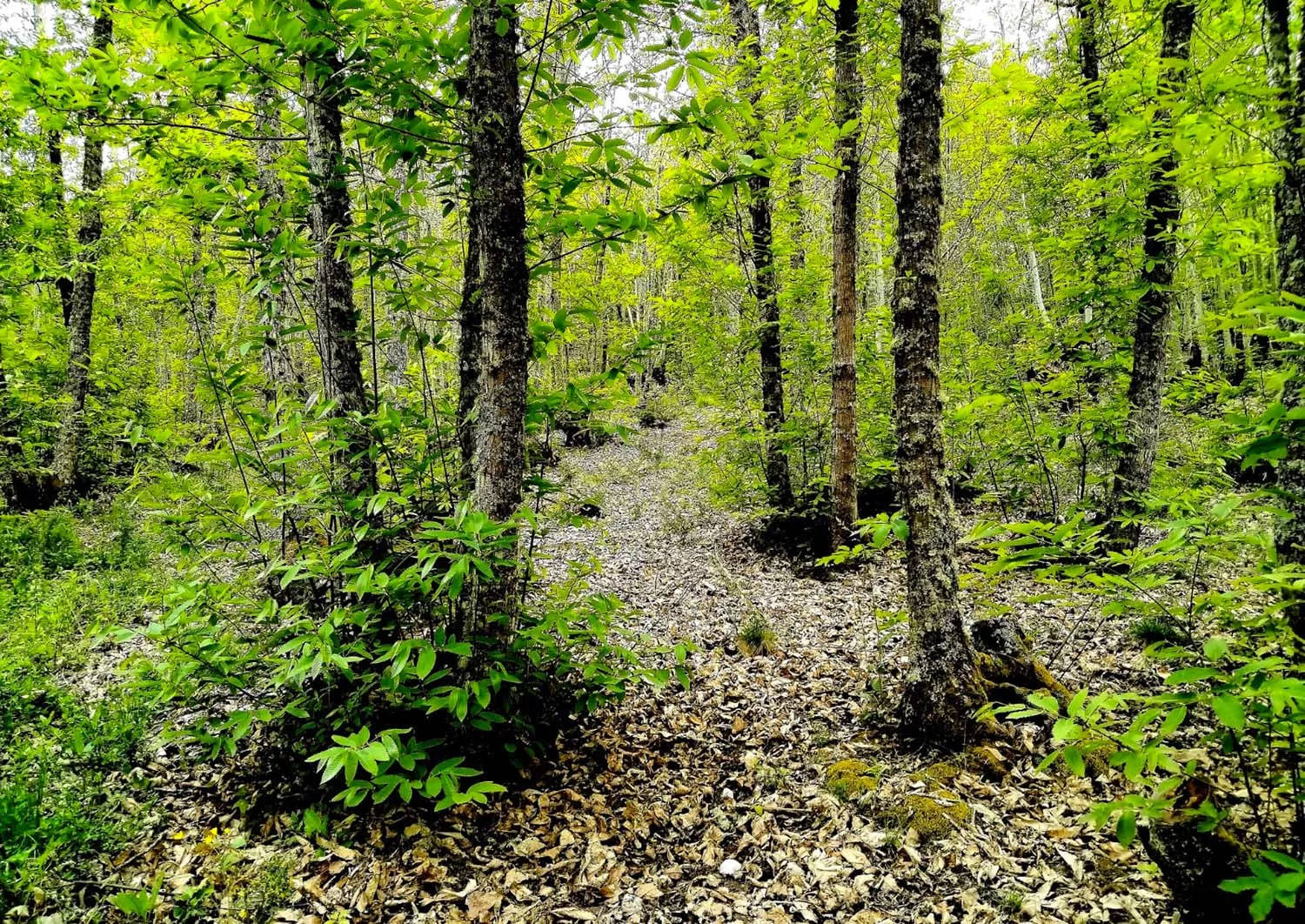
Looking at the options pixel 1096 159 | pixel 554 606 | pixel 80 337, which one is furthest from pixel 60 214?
pixel 1096 159

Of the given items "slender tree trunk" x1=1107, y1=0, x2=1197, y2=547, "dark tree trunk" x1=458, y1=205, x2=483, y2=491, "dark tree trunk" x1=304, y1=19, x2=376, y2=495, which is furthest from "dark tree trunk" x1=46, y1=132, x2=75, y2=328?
"slender tree trunk" x1=1107, y1=0, x2=1197, y2=547

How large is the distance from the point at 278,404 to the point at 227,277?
3.75 ft

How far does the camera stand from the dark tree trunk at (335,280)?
3858mm

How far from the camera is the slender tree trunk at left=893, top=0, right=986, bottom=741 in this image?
4219 millimetres

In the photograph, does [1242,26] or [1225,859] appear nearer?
[1225,859]

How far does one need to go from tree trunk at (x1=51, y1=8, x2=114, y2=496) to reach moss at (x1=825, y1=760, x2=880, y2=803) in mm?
14282

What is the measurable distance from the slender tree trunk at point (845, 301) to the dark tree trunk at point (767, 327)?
843mm

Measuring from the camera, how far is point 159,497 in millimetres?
3531

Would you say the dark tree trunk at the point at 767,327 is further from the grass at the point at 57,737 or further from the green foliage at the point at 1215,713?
the grass at the point at 57,737

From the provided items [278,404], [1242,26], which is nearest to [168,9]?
[278,404]

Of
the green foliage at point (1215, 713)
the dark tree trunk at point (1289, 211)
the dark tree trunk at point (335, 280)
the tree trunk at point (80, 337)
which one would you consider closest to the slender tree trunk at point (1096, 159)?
the dark tree trunk at point (1289, 211)

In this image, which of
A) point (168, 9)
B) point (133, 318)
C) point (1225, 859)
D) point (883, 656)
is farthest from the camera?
point (133, 318)

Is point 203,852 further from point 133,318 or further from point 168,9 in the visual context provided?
point 133,318

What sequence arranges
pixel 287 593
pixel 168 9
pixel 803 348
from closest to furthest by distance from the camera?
pixel 168 9 < pixel 287 593 < pixel 803 348
